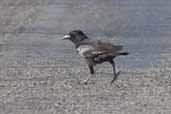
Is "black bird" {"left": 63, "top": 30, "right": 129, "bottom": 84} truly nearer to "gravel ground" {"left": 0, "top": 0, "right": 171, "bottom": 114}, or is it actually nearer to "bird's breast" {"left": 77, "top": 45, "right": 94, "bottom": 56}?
"bird's breast" {"left": 77, "top": 45, "right": 94, "bottom": 56}

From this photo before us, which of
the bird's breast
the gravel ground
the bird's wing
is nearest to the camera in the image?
the gravel ground

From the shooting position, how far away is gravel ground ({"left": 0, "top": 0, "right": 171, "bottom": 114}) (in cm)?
1054

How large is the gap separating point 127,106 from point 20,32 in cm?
798

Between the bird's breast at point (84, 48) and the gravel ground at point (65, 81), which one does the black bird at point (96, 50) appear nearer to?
the bird's breast at point (84, 48)

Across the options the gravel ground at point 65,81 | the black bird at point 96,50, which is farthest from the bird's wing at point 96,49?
the gravel ground at point 65,81

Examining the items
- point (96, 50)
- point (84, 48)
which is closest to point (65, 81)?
point (84, 48)

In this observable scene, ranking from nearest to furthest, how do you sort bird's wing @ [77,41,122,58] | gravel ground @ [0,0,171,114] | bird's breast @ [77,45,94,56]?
1. gravel ground @ [0,0,171,114]
2. bird's wing @ [77,41,122,58]
3. bird's breast @ [77,45,94,56]

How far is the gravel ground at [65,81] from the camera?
34.6ft

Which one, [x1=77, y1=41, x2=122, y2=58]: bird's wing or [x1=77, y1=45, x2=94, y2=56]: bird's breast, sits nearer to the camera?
[x1=77, y1=41, x2=122, y2=58]: bird's wing

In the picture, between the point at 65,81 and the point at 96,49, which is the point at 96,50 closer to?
the point at 96,49

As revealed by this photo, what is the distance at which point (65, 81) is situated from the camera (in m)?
12.4

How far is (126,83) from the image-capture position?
12.3 meters

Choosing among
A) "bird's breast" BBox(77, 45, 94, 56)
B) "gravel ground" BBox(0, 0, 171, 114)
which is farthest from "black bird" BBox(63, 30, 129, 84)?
"gravel ground" BBox(0, 0, 171, 114)

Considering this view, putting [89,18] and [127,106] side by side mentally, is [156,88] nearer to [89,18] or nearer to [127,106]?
[127,106]
